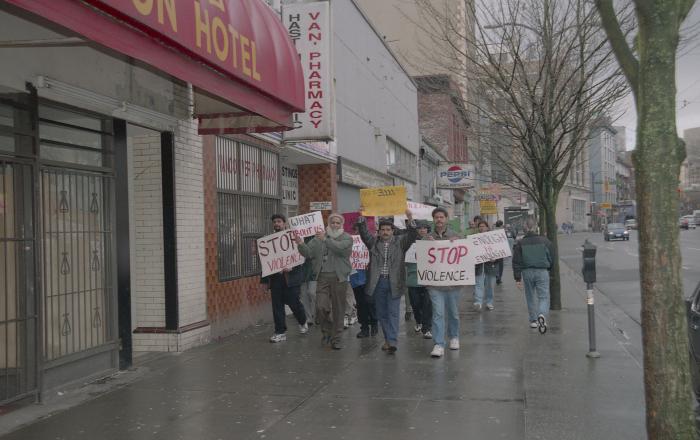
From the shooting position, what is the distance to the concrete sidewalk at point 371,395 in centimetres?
526

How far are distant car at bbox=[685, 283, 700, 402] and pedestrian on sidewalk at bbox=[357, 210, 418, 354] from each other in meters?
3.54

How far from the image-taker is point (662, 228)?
3.88 m

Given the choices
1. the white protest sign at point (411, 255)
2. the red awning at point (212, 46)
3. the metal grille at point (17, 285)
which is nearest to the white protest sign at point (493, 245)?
the white protest sign at point (411, 255)

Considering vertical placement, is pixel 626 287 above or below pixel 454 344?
below

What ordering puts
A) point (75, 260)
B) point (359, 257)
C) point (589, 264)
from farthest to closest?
1. point (359, 257)
2. point (589, 264)
3. point (75, 260)

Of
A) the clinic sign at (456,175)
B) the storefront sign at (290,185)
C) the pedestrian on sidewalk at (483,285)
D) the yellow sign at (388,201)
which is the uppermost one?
the clinic sign at (456,175)

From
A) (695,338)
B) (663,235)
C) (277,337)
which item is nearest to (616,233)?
(277,337)

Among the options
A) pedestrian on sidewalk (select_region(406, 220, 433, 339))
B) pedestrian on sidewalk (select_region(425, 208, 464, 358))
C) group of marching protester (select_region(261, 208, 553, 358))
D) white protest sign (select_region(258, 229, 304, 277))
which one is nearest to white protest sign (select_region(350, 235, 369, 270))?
group of marching protester (select_region(261, 208, 553, 358))

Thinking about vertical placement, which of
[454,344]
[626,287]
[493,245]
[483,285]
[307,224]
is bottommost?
[626,287]

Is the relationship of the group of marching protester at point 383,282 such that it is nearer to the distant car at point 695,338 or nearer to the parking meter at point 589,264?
the parking meter at point 589,264

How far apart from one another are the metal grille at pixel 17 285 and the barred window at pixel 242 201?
4.03m

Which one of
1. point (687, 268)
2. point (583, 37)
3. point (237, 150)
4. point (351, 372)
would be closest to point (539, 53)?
point (583, 37)

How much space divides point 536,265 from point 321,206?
563cm

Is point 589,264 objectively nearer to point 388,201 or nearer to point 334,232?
point 334,232
